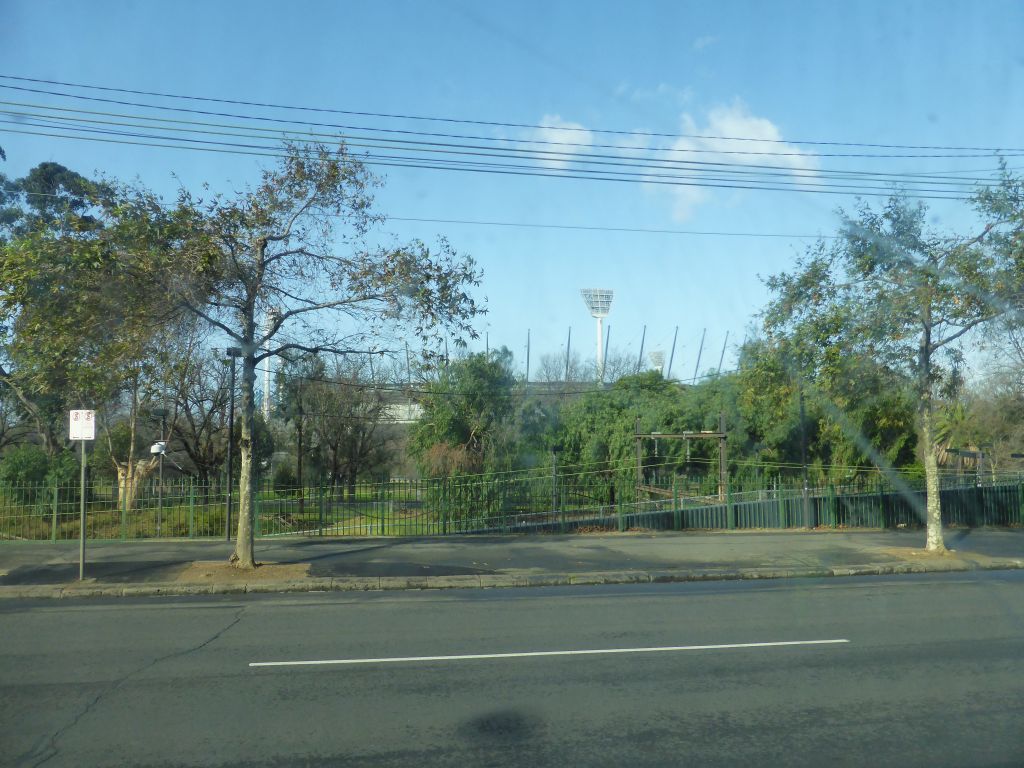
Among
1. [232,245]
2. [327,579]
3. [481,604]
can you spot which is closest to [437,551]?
[327,579]

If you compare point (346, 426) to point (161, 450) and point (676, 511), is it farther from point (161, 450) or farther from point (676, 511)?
point (676, 511)

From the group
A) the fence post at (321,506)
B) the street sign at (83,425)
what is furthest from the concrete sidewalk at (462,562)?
the street sign at (83,425)

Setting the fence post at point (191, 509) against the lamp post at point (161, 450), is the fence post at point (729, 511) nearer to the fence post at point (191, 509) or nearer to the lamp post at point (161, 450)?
the fence post at point (191, 509)

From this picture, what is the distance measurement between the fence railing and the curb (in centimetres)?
545

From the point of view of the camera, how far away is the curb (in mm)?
13102

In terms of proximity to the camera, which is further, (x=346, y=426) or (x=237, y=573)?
(x=346, y=426)

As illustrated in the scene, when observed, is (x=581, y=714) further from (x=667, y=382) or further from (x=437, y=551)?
(x=667, y=382)

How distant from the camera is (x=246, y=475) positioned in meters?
14.2

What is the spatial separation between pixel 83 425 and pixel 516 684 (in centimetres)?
909

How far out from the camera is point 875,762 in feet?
18.3

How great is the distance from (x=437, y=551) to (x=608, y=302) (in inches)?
2239

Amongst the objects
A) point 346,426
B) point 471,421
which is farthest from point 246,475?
point 346,426

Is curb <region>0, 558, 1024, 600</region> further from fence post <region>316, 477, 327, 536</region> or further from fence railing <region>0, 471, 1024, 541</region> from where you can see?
fence post <region>316, 477, 327, 536</region>

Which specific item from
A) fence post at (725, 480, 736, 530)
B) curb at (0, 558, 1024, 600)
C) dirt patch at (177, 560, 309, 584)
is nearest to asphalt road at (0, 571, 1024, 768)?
curb at (0, 558, 1024, 600)
